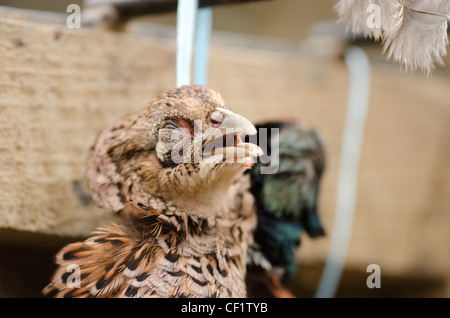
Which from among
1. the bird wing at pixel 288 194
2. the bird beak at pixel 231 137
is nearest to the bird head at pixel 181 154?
the bird beak at pixel 231 137

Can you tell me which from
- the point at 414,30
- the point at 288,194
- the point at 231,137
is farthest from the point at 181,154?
the point at 288,194

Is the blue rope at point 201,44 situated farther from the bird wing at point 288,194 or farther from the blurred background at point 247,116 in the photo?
the bird wing at point 288,194

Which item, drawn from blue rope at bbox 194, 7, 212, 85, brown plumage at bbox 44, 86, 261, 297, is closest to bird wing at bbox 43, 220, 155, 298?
brown plumage at bbox 44, 86, 261, 297

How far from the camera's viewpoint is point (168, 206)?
89 centimetres

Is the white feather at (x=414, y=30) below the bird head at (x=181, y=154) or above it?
above

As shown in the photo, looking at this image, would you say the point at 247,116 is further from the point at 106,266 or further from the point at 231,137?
the point at 106,266

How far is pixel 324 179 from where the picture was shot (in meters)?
1.63

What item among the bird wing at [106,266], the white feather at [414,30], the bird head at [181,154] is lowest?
the bird wing at [106,266]

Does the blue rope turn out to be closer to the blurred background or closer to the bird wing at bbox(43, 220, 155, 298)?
the blurred background

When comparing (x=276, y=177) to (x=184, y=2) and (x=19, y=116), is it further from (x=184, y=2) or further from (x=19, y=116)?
(x=19, y=116)

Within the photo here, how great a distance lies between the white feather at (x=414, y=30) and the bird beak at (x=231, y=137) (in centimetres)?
28

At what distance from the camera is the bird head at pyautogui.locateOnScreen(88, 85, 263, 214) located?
0.85m

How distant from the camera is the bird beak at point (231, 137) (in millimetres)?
833
